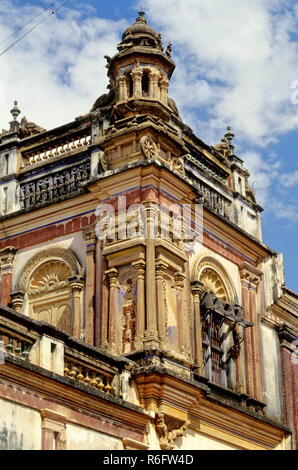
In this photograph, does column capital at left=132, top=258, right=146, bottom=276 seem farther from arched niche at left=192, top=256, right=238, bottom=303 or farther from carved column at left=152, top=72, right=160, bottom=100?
carved column at left=152, top=72, right=160, bottom=100

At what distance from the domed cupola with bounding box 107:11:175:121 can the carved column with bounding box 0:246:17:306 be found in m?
3.35

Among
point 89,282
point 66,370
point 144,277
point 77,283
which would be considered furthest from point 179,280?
point 66,370

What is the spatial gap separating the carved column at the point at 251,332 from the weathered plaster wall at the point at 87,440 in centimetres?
518

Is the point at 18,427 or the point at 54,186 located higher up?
the point at 54,186

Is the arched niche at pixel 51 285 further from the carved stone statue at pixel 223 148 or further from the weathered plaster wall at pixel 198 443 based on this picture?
Result: the carved stone statue at pixel 223 148

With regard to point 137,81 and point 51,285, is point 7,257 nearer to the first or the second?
point 51,285

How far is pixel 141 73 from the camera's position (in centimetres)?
1912

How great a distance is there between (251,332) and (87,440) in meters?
6.62

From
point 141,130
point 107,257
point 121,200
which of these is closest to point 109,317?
point 107,257

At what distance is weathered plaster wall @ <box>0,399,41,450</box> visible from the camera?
1279 centimetres

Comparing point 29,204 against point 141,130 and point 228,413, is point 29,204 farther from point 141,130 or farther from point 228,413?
point 228,413

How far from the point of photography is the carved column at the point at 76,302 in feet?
59.1

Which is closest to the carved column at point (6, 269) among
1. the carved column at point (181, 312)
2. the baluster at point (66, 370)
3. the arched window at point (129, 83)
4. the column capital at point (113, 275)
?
the column capital at point (113, 275)

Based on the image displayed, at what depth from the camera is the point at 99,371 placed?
15.4 metres
